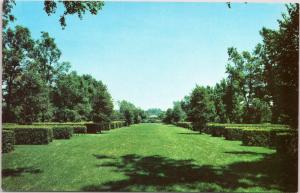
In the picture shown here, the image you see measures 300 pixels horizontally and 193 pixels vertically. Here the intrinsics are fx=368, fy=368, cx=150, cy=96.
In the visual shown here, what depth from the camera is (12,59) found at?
39.7 meters

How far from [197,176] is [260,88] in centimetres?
4817

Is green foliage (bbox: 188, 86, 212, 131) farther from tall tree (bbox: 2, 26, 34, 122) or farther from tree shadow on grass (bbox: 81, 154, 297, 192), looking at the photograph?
tree shadow on grass (bbox: 81, 154, 297, 192)

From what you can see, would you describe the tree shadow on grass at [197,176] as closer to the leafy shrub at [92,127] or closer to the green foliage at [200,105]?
the green foliage at [200,105]

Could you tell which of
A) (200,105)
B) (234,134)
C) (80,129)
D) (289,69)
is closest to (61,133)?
(80,129)

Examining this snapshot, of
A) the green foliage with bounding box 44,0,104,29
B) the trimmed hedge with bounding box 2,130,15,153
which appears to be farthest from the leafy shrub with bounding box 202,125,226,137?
the green foliage with bounding box 44,0,104,29

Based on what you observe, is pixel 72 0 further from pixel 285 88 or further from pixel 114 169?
pixel 285 88

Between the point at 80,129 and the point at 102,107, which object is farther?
the point at 102,107

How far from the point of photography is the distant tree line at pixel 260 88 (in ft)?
49.4

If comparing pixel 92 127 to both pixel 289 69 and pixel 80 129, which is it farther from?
pixel 289 69

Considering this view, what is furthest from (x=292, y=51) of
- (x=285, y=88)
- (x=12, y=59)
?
(x=12, y=59)

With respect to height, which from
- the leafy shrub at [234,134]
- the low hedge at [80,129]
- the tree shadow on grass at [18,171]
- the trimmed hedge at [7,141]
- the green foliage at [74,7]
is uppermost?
the green foliage at [74,7]

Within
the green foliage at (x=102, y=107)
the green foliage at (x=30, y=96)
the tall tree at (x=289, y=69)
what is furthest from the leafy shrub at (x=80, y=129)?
the tall tree at (x=289, y=69)

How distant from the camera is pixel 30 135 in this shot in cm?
2523

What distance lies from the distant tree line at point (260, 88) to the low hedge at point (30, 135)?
15.1 meters
